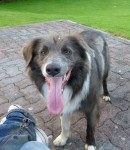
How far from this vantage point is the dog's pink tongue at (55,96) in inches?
117

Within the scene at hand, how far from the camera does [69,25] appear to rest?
9.12 m

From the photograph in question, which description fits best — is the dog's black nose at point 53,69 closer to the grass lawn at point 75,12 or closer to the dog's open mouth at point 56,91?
the dog's open mouth at point 56,91

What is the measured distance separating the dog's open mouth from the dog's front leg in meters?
0.52

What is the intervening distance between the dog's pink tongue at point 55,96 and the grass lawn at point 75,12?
519 cm

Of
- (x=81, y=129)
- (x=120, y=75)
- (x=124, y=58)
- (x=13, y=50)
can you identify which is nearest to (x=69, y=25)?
(x=13, y=50)

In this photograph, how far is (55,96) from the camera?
120 inches

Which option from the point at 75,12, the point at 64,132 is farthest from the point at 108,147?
the point at 75,12

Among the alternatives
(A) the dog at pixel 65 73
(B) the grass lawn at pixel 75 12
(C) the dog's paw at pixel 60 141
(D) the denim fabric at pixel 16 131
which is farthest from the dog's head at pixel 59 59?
(B) the grass lawn at pixel 75 12

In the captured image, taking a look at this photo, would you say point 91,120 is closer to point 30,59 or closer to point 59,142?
point 59,142

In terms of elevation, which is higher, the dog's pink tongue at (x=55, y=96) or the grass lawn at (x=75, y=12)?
the dog's pink tongue at (x=55, y=96)

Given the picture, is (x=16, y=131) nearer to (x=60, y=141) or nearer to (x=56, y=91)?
(x=56, y=91)

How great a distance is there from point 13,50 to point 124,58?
277 cm

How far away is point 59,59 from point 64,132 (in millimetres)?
1225

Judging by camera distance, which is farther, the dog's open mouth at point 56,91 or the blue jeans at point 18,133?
the dog's open mouth at point 56,91
